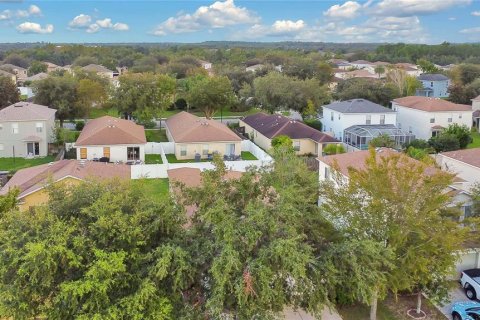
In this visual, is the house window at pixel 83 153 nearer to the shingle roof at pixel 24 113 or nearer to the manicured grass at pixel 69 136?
the manicured grass at pixel 69 136

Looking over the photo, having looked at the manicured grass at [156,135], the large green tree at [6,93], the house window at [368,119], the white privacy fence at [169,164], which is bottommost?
the white privacy fence at [169,164]

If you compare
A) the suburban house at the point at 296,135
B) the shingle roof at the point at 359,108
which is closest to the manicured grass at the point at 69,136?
the suburban house at the point at 296,135

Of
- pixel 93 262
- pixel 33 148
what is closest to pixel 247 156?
pixel 33 148

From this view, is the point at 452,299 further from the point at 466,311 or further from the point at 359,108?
the point at 359,108

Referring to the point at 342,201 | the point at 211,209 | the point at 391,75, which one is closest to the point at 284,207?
the point at 211,209

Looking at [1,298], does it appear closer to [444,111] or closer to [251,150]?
[251,150]

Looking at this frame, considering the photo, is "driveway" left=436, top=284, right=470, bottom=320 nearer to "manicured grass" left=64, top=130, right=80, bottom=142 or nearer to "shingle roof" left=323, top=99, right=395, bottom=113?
"shingle roof" left=323, top=99, right=395, bottom=113
